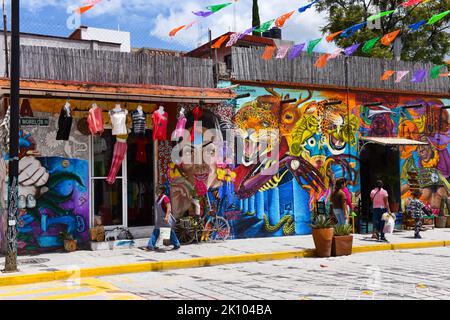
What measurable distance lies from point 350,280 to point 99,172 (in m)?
7.06

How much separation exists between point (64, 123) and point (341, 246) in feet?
23.2

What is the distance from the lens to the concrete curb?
10398 mm

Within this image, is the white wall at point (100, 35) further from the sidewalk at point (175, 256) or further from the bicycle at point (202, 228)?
the sidewalk at point (175, 256)

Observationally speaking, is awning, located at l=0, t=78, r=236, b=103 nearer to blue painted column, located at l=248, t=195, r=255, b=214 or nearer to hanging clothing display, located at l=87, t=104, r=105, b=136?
hanging clothing display, located at l=87, t=104, r=105, b=136

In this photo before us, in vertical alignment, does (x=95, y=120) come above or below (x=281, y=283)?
above

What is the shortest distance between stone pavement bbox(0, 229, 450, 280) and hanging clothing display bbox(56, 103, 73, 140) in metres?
2.71

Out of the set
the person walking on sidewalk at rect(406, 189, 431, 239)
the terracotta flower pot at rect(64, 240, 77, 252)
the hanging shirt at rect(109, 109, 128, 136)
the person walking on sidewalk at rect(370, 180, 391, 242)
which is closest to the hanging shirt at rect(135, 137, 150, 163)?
the hanging shirt at rect(109, 109, 128, 136)

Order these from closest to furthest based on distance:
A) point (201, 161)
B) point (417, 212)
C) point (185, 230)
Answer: point (185, 230) → point (201, 161) → point (417, 212)

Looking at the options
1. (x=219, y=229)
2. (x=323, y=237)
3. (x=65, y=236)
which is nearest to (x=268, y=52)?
(x=219, y=229)

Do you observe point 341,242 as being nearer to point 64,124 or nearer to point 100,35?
point 64,124

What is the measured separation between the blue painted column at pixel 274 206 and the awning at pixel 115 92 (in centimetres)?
321

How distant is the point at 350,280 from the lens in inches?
393

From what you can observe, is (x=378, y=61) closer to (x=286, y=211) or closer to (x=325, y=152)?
(x=325, y=152)

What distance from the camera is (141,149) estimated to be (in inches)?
583
